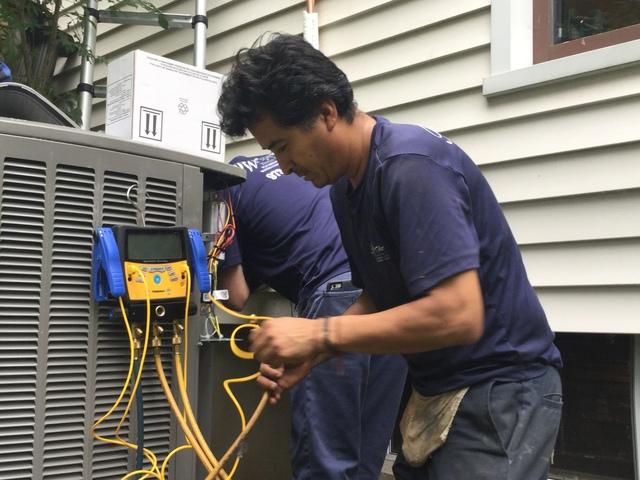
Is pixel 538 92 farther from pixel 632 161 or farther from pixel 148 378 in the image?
pixel 148 378

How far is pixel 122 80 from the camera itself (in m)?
3.38

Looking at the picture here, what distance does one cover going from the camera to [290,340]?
59.2 inches

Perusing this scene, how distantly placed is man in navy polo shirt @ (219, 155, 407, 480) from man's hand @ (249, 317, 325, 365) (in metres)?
0.88

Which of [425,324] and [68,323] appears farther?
[68,323]

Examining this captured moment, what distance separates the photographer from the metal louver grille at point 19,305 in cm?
200

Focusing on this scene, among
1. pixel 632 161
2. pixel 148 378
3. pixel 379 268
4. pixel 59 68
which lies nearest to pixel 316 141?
pixel 379 268

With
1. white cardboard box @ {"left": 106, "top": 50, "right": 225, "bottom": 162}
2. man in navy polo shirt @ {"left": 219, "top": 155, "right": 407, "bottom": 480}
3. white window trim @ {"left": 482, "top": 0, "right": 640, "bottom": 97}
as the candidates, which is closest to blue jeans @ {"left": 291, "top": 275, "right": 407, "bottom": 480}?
man in navy polo shirt @ {"left": 219, "top": 155, "right": 407, "bottom": 480}

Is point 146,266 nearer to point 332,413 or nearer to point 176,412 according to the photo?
point 176,412

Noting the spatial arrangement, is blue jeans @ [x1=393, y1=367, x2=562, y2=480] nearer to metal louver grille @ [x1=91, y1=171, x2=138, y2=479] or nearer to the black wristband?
the black wristband

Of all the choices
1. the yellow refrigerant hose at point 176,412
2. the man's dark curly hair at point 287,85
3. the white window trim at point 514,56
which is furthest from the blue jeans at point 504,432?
the white window trim at point 514,56

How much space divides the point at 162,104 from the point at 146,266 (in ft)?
4.78

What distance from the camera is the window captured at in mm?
2814

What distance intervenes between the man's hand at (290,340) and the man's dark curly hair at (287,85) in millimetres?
456

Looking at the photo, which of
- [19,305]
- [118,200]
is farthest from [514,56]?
[19,305]
